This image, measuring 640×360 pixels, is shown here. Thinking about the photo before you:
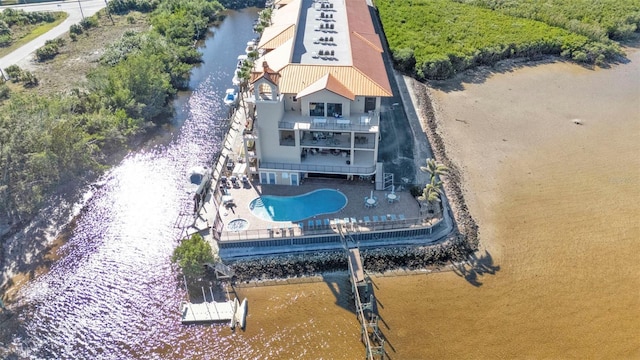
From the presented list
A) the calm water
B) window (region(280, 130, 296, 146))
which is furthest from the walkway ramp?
the calm water

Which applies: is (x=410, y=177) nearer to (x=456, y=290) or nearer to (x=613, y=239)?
(x=456, y=290)

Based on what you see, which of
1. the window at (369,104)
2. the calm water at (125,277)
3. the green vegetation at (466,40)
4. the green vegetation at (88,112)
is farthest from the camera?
the green vegetation at (466,40)

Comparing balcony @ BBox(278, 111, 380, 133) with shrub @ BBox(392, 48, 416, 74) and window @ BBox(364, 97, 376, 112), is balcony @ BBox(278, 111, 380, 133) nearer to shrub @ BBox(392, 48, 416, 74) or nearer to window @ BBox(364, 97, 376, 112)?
window @ BBox(364, 97, 376, 112)

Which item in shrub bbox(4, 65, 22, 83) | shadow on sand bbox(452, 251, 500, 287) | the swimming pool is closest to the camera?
shadow on sand bbox(452, 251, 500, 287)

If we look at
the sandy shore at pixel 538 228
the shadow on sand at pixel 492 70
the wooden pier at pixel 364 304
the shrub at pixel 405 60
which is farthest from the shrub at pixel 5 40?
the wooden pier at pixel 364 304

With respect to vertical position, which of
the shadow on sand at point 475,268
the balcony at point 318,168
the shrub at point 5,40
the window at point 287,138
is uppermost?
the shrub at point 5,40

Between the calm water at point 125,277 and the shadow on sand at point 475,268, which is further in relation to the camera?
the shadow on sand at point 475,268

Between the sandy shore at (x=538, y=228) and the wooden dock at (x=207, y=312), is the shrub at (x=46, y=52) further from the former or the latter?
the sandy shore at (x=538, y=228)
